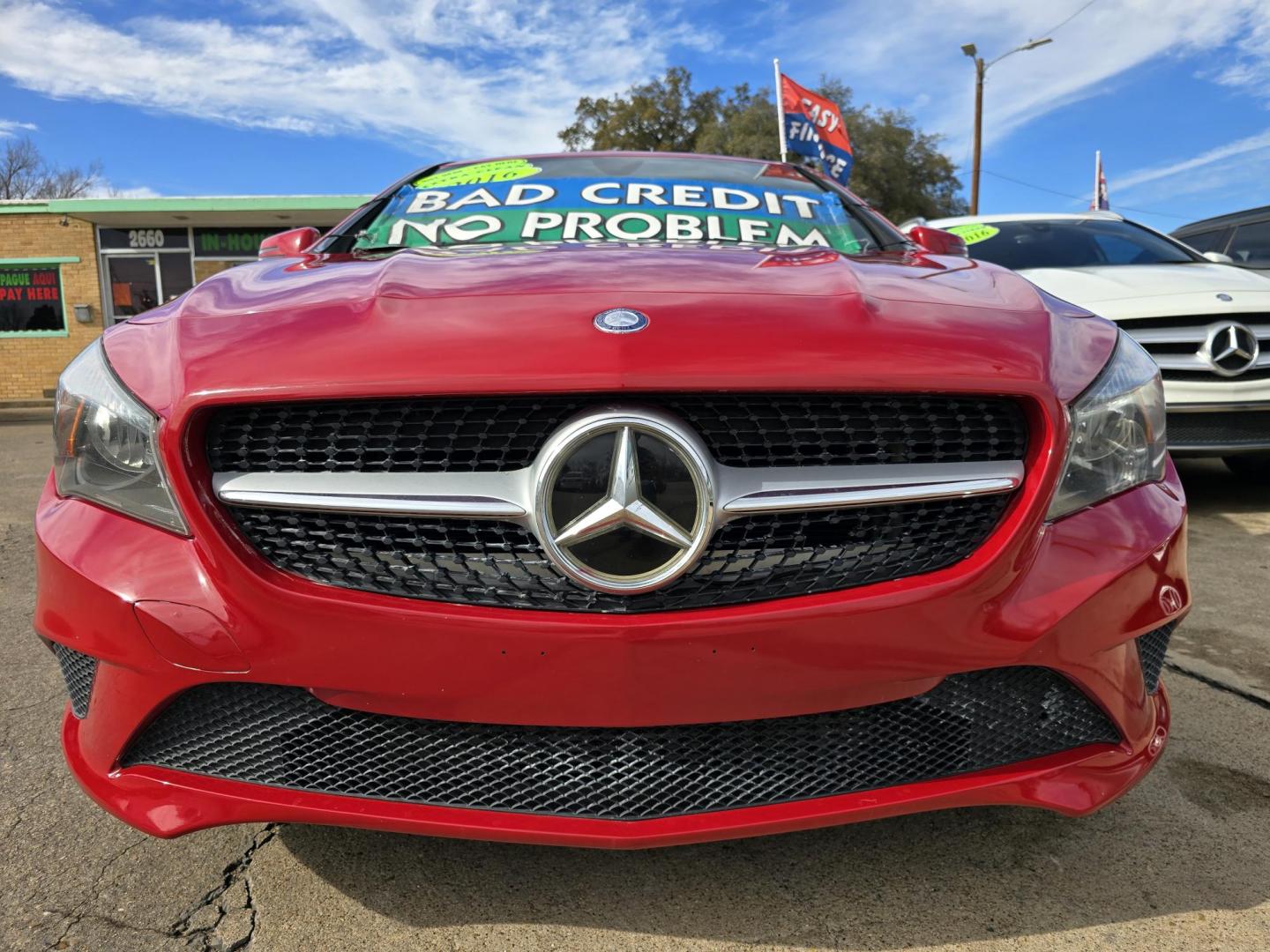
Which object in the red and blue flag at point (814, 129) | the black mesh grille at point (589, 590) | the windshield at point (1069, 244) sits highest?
the red and blue flag at point (814, 129)

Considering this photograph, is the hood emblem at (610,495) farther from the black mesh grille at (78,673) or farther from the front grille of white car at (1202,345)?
the front grille of white car at (1202,345)

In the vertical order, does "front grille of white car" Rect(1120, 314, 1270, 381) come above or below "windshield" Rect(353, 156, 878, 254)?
below

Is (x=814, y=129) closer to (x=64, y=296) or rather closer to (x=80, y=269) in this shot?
(x=80, y=269)

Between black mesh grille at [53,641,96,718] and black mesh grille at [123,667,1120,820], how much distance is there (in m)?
0.14

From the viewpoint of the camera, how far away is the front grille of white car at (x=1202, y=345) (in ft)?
13.4

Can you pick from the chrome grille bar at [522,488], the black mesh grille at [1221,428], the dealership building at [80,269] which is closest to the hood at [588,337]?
the chrome grille bar at [522,488]

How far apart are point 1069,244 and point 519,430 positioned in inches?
189

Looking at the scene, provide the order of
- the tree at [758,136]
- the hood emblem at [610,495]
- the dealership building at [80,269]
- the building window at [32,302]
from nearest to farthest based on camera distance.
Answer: the hood emblem at [610,495]
the dealership building at [80,269]
the building window at [32,302]
the tree at [758,136]

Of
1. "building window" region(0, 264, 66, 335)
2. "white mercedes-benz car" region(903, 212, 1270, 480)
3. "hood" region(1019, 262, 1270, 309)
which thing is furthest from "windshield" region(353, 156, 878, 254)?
"building window" region(0, 264, 66, 335)

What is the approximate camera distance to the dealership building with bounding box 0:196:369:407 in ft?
50.8

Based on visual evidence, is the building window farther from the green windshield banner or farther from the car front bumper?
the car front bumper

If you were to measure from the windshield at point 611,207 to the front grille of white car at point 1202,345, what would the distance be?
6.87 feet

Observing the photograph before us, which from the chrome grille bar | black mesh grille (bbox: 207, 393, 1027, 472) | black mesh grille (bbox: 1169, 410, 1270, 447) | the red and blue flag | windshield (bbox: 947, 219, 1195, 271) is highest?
the red and blue flag

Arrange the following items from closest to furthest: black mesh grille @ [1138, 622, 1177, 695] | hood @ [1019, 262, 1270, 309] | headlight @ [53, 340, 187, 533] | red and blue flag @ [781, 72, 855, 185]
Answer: headlight @ [53, 340, 187, 533] → black mesh grille @ [1138, 622, 1177, 695] → hood @ [1019, 262, 1270, 309] → red and blue flag @ [781, 72, 855, 185]
